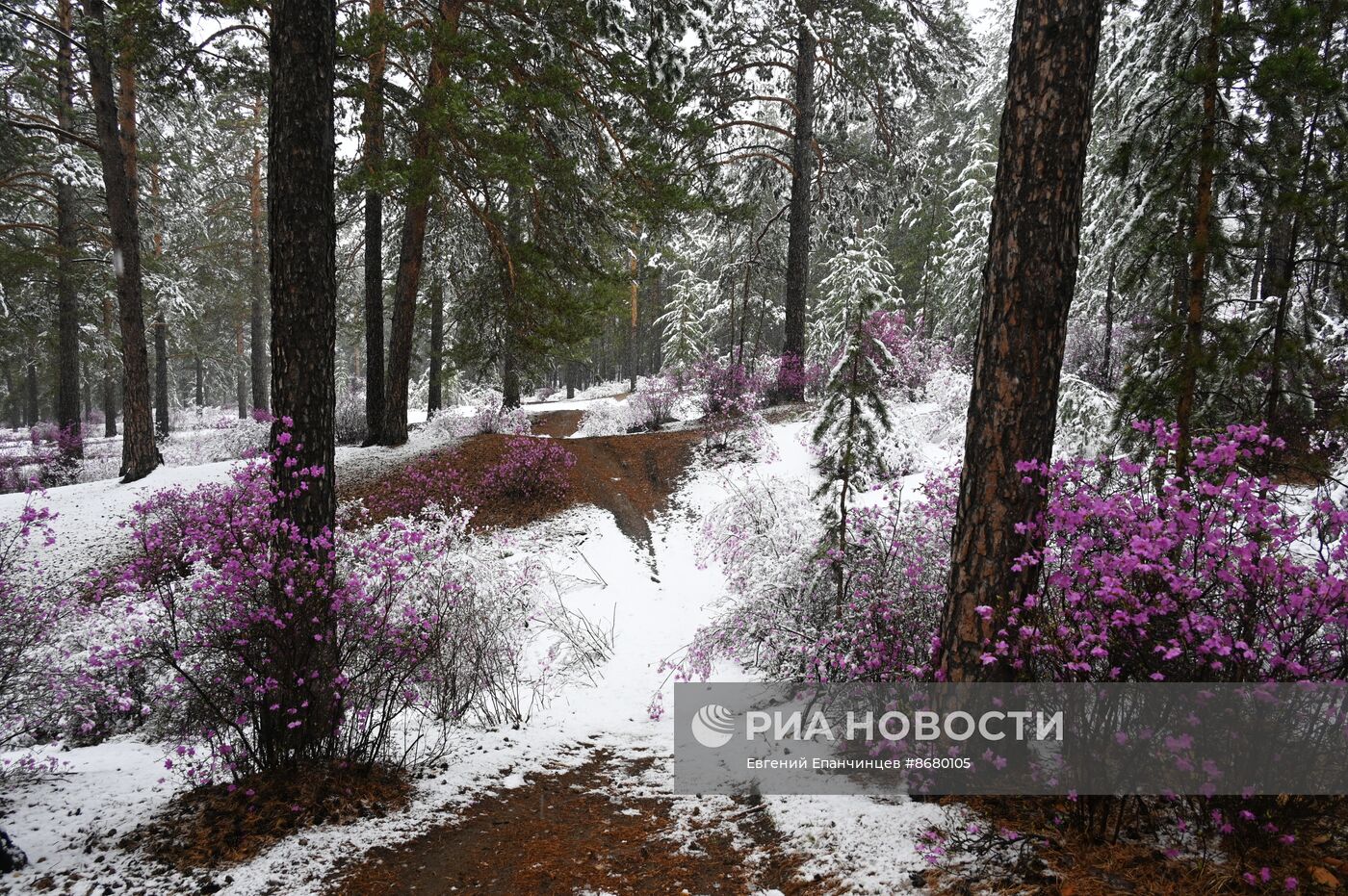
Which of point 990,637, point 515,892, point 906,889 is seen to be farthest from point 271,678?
point 990,637

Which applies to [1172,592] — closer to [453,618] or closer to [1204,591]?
[1204,591]

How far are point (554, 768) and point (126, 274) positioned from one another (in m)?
11.7

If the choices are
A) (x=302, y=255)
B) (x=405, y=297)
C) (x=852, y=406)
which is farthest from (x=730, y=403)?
(x=302, y=255)

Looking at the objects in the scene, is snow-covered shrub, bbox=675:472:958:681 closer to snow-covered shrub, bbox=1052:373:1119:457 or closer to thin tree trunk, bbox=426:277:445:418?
snow-covered shrub, bbox=1052:373:1119:457

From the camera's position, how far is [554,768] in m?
4.15

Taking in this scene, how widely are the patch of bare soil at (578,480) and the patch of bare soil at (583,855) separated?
5531 mm

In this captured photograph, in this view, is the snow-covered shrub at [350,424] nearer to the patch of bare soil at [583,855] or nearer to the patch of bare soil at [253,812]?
the patch of bare soil at [253,812]

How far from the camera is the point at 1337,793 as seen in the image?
84.9 inches

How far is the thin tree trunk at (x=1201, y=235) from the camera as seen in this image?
4594 mm

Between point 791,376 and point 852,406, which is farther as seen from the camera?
point 791,376

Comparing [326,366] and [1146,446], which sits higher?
[326,366]

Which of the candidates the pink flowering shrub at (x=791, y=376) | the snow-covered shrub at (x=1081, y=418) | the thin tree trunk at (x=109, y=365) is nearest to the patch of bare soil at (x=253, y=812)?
the snow-covered shrub at (x=1081, y=418)

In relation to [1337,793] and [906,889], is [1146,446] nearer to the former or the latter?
[1337,793]

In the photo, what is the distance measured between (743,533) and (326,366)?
4.46 metres
